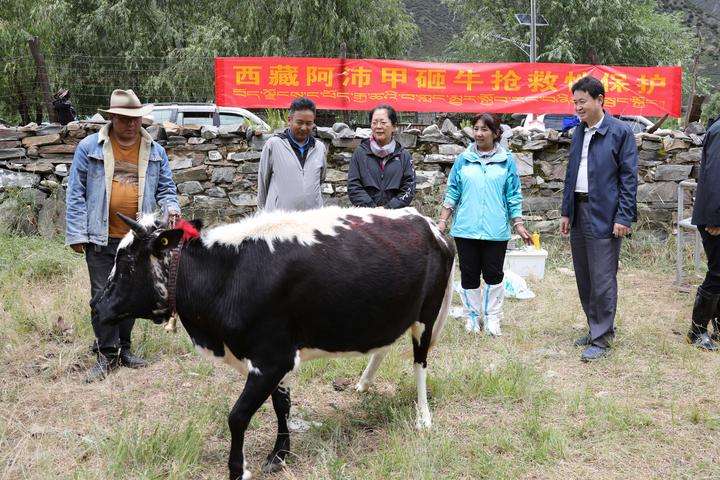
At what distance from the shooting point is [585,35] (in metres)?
23.8

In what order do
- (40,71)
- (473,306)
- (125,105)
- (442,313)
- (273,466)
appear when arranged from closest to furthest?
(273,466) < (442,313) < (125,105) < (473,306) < (40,71)

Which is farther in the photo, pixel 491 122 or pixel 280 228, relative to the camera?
pixel 491 122

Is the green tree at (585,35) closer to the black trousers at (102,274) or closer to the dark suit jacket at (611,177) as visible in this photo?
the dark suit jacket at (611,177)

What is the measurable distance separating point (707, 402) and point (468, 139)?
5.05 metres

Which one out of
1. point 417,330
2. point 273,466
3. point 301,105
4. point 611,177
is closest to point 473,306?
point 611,177

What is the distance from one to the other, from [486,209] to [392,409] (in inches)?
77.9

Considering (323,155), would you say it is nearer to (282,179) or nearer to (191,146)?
(282,179)

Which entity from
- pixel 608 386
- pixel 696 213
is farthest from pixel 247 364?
pixel 696 213

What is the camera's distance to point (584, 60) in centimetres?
2467

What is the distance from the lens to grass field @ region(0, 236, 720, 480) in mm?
3221

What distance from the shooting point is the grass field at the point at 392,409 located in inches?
127

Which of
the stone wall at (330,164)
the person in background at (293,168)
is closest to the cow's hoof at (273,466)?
the person in background at (293,168)

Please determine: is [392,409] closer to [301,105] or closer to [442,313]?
[442,313]

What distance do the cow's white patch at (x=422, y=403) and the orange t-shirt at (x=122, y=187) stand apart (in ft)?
7.18
